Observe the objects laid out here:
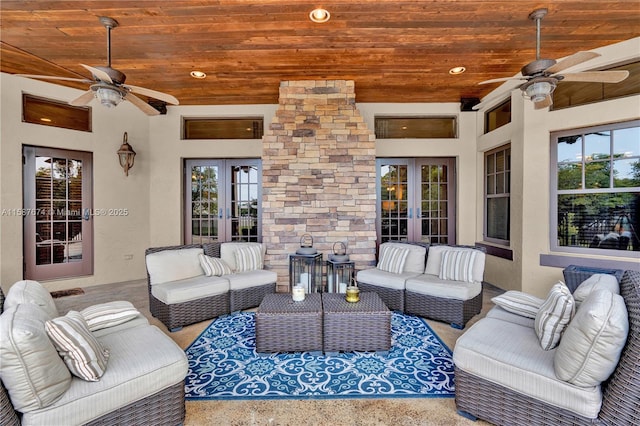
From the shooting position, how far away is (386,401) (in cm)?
201

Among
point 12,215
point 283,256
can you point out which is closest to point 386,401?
point 283,256

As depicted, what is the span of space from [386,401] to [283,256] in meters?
2.77

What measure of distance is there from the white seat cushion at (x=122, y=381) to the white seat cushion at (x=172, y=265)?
1.46 metres

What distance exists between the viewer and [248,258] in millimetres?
4062

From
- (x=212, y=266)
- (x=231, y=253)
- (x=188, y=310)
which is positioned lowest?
(x=188, y=310)

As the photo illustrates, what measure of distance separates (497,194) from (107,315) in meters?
5.46

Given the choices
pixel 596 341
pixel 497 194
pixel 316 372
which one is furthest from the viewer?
pixel 497 194

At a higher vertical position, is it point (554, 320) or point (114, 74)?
point (114, 74)

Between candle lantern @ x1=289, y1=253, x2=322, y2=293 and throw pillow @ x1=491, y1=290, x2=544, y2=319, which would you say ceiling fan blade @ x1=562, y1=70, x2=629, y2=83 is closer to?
throw pillow @ x1=491, y1=290, x2=544, y2=319

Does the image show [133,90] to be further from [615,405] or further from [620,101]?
[620,101]

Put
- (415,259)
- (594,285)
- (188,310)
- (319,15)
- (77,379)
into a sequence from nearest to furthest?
1. (77,379)
2. (594,285)
3. (319,15)
4. (188,310)
5. (415,259)

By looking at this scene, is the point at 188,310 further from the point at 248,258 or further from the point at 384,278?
the point at 384,278

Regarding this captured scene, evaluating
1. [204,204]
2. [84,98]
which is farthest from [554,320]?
[204,204]

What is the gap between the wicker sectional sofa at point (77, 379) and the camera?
1313mm
